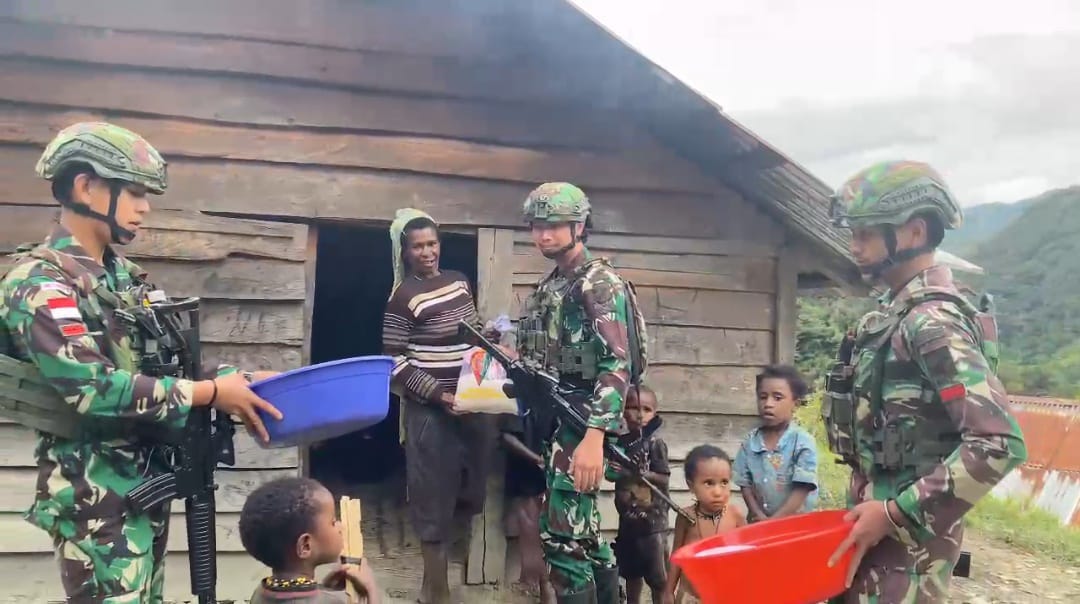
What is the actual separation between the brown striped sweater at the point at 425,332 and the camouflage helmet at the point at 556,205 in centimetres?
98

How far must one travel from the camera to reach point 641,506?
4094 millimetres

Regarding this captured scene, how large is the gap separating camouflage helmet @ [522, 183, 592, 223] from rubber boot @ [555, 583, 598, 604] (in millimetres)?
1678

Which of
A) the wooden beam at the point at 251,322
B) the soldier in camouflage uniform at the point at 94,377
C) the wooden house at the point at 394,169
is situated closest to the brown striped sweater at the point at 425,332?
the wooden house at the point at 394,169

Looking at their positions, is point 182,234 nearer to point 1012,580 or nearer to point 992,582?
point 992,582

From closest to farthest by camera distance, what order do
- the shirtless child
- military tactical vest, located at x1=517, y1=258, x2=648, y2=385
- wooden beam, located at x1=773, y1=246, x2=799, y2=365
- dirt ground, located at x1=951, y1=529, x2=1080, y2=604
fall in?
military tactical vest, located at x1=517, y1=258, x2=648, y2=385, the shirtless child, wooden beam, located at x1=773, y1=246, x2=799, y2=365, dirt ground, located at x1=951, y1=529, x2=1080, y2=604

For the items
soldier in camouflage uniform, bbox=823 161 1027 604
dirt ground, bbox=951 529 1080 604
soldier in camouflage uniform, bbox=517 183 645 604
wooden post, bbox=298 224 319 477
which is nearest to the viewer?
soldier in camouflage uniform, bbox=823 161 1027 604

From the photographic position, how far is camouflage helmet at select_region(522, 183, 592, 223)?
3646mm

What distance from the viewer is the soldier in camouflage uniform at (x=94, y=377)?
7.82 ft

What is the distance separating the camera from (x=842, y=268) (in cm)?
532

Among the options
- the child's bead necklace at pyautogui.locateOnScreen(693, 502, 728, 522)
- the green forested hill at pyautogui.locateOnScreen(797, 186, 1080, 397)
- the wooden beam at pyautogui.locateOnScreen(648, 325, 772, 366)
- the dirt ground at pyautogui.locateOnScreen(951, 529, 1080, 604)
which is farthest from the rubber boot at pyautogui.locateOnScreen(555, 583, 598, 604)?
the green forested hill at pyautogui.locateOnScreen(797, 186, 1080, 397)

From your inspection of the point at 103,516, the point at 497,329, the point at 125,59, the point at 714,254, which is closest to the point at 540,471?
the point at 497,329

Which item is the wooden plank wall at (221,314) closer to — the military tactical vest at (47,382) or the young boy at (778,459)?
the military tactical vest at (47,382)

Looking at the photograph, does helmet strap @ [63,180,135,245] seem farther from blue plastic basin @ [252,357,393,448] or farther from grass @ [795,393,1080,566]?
grass @ [795,393,1080,566]

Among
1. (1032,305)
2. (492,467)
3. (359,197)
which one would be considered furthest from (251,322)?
(1032,305)
